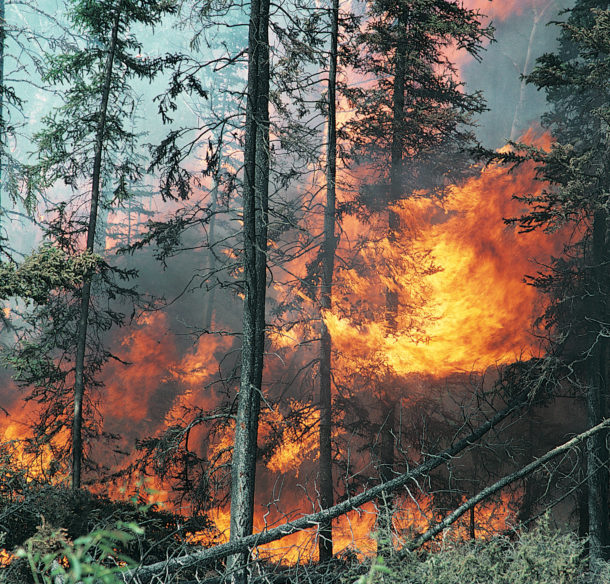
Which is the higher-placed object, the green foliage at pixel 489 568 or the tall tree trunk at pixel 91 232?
the tall tree trunk at pixel 91 232

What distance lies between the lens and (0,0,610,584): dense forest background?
21.6 ft

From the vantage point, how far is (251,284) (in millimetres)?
8289

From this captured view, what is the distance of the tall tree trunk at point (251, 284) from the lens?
7.98 m

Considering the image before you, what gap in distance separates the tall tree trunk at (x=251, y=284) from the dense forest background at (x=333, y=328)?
49mm

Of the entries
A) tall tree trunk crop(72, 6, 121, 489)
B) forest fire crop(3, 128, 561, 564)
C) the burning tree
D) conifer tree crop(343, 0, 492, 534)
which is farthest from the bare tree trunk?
tall tree trunk crop(72, 6, 121, 489)

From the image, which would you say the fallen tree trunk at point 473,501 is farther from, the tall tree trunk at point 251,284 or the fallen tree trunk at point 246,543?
the tall tree trunk at point 251,284

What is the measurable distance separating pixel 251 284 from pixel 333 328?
5.70 meters

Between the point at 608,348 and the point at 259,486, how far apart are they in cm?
1757

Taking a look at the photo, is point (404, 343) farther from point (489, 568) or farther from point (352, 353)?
point (489, 568)

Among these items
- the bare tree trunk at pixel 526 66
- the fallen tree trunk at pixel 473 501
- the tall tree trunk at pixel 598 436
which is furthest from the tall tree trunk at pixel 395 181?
the bare tree trunk at pixel 526 66

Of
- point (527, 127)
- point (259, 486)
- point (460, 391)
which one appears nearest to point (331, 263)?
point (460, 391)

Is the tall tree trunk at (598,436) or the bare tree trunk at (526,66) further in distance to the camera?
the bare tree trunk at (526,66)

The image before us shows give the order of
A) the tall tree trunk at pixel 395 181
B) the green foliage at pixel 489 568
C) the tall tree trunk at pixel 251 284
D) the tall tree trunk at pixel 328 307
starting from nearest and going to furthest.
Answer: the green foliage at pixel 489 568 < the tall tree trunk at pixel 251 284 < the tall tree trunk at pixel 328 307 < the tall tree trunk at pixel 395 181

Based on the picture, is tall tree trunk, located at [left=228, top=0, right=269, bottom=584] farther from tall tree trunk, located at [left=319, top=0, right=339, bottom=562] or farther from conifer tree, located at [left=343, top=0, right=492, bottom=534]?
conifer tree, located at [left=343, top=0, right=492, bottom=534]
